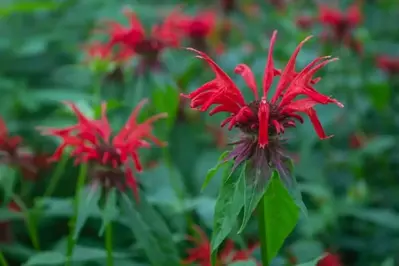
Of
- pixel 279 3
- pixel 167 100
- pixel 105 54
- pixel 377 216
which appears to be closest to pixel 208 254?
pixel 167 100

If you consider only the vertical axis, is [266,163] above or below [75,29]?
below

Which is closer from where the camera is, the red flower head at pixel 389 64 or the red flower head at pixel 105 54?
the red flower head at pixel 105 54

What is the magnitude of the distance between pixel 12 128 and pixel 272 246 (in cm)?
90

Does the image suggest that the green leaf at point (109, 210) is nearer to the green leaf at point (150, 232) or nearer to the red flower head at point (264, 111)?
the green leaf at point (150, 232)

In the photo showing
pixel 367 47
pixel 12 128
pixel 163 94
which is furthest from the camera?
pixel 367 47

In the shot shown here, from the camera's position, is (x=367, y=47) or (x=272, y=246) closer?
(x=272, y=246)

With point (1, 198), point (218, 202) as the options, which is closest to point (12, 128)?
point (1, 198)

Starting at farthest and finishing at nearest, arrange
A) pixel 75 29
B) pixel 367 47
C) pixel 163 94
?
pixel 75 29 < pixel 367 47 < pixel 163 94

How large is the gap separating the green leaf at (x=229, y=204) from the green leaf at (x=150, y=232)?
0.14 metres

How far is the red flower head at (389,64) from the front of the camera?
178 cm

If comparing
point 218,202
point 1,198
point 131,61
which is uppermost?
point 131,61

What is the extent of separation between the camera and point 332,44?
1.64 m

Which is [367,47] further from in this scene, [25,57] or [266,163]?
[266,163]

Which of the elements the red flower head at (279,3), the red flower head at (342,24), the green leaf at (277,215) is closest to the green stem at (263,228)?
the green leaf at (277,215)
